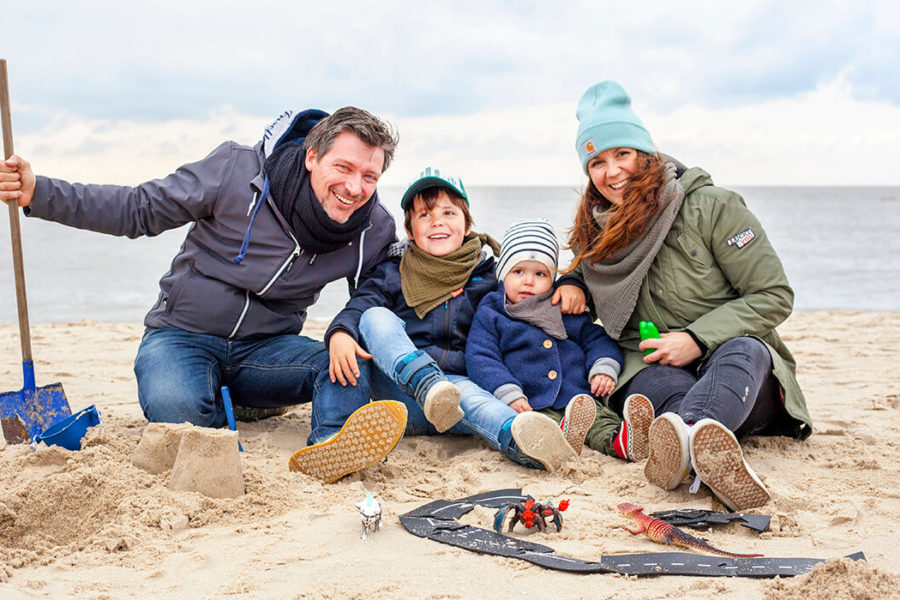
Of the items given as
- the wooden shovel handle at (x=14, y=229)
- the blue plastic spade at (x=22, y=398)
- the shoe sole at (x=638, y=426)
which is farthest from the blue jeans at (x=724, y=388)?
the wooden shovel handle at (x=14, y=229)

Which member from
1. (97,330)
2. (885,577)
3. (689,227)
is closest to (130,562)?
(885,577)

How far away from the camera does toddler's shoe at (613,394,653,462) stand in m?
2.87

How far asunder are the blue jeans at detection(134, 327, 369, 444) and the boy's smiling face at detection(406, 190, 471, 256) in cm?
61

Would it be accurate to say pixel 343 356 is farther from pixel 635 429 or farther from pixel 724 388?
pixel 724 388

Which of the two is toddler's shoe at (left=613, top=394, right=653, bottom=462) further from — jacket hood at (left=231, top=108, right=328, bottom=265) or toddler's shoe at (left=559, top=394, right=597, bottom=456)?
jacket hood at (left=231, top=108, right=328, bottom=265)

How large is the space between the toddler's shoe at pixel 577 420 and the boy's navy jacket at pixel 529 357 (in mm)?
210

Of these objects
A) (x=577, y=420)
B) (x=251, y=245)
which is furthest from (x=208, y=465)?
(x=577, y=420)

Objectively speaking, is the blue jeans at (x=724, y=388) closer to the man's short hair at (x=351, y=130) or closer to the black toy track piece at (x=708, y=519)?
the black toy track piece at (x=708, y=519)

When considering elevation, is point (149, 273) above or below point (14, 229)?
below

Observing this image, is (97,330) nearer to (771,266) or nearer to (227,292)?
(227,292)

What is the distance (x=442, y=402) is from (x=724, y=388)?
38.8 inches

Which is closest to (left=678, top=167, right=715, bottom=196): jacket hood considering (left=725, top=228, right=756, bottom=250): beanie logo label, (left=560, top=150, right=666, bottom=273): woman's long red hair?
(left=560, top=150, right=666, bottom=273): woman's long red hair

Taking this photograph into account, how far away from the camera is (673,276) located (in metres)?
3.17

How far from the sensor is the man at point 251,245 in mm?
3121
